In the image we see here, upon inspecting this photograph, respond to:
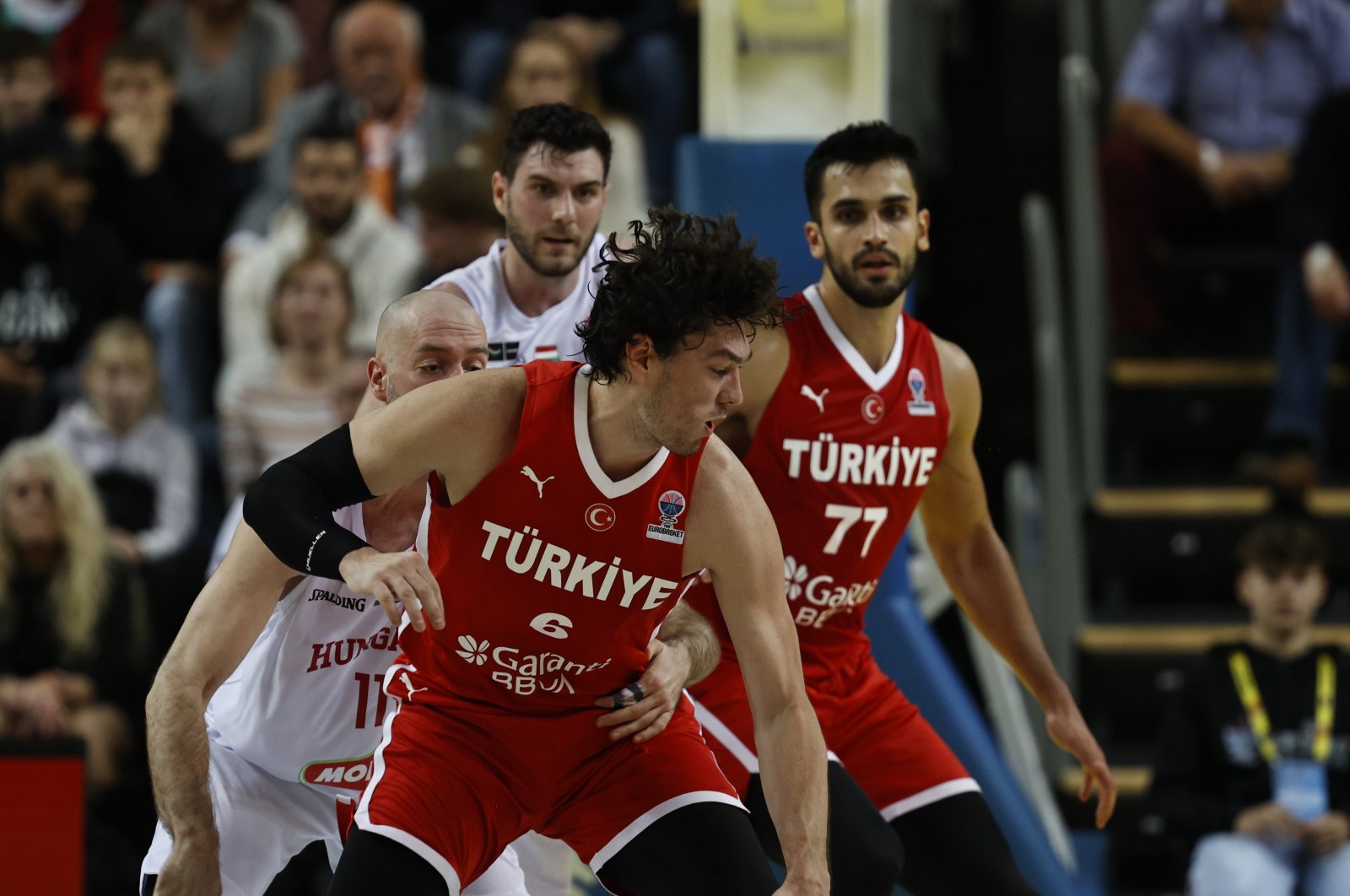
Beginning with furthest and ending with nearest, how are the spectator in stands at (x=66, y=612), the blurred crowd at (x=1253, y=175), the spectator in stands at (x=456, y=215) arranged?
the blurred crowd at (x=1253, y=175) → the spectator in stands at (x=456, y=215) → the spectator in stands at (x=66, y=612)

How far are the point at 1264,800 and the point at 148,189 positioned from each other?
18.5 ft

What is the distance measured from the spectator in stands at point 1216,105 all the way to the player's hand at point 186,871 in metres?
5.87

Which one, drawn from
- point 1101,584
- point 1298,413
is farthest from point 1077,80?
point 1101,584

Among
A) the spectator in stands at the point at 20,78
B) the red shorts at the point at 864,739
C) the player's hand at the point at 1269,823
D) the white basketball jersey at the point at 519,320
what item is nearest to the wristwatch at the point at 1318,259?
the player's hand at the point at 1269,823

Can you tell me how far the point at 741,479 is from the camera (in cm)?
409

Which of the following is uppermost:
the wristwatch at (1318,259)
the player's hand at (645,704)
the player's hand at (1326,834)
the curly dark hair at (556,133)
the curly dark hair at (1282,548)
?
the curly dark hair at (556,133)

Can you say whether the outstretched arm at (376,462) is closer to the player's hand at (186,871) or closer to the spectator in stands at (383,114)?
the player's hand at (186,871)

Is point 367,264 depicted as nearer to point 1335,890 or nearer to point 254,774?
point 254,774

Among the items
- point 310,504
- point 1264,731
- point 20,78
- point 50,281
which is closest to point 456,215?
point 50,281

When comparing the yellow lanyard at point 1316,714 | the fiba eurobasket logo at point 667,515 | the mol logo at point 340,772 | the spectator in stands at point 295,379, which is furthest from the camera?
the spectator in stands at point 295,379

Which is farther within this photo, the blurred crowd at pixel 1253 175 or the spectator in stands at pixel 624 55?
the spectator in stands at pixel 624 55

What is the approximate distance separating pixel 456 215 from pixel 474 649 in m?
3.82

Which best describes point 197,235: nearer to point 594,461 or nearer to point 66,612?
point 66,612

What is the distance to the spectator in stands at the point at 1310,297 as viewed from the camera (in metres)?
8.09
